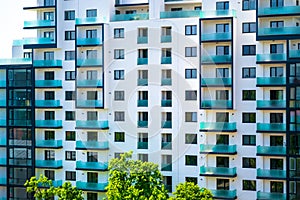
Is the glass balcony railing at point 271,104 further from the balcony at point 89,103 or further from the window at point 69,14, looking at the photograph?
the window at point 69,14

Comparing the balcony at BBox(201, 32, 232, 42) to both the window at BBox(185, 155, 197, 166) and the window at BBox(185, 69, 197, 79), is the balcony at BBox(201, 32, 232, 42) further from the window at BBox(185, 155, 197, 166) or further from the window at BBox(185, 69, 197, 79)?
the window at BBox(185, 155, 197, 166)

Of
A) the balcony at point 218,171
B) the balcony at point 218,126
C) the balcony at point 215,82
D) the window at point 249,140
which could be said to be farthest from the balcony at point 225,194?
the balcony at point 215,82

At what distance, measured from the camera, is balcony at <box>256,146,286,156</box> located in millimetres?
34312

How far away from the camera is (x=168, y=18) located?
37312 mm

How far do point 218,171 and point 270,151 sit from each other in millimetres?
3453

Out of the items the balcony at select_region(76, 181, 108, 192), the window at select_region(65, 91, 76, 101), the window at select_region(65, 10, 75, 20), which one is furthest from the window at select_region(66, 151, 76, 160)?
the window at select_region(65, 10, 75, 20)

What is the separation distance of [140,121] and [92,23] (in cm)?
730

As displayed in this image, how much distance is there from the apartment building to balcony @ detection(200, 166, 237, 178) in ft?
0.21

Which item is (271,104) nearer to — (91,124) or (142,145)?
(142,145)

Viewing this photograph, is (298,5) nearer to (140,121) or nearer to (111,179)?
(140,121)

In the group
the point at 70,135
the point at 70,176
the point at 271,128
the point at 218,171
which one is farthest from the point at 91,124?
the point at 271,128

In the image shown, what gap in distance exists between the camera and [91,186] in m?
38.9

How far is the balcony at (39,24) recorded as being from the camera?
134 ft

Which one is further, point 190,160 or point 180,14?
point 180,14
